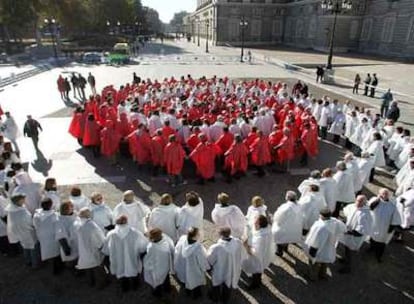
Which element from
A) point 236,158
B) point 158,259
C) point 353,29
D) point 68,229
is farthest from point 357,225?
point 353,29

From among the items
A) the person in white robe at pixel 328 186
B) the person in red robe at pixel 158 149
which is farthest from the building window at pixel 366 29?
the person in white robe at pixel 328 186

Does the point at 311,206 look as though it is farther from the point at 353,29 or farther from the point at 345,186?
the point at 353,29

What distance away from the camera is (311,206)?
702cm

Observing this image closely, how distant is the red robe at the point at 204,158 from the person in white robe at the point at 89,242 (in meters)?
4.42

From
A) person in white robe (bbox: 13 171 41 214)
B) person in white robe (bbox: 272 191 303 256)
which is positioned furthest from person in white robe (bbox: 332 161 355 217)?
person in white robe (bbox: 13 171 41 214)

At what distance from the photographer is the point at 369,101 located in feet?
71.9

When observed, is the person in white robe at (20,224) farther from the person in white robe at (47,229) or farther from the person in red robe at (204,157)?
the person in red robe at (204,157)

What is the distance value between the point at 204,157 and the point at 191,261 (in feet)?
15.2

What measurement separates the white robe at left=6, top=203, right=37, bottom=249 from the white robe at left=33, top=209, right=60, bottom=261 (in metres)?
0.20

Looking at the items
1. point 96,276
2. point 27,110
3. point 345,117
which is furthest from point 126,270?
point 27,110

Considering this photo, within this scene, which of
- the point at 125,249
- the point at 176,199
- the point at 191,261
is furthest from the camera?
the point at 176,199

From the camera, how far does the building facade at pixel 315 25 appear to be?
4775 cm

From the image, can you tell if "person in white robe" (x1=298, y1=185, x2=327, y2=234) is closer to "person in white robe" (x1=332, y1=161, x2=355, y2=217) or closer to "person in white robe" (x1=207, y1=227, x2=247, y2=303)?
"person in white robe" (x1=332, y1=161, x2=355, y2=217)

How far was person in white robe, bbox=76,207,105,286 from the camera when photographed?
5.92 metres
